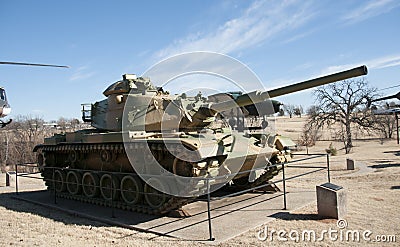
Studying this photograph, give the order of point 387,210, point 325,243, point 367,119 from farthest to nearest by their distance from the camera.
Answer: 1. point 367,119
2. point 387,210
3. point 325,243

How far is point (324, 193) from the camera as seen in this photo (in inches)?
316

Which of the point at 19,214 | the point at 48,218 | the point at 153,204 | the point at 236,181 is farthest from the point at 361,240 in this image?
the point at 19,214

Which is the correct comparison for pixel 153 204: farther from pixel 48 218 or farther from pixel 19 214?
pixel 19 214

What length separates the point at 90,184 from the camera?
11.2 metres

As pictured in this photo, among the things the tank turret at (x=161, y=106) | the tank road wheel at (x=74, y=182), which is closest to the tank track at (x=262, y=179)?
the tank turret at (x=161, y=106)

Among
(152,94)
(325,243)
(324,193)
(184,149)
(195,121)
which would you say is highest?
(152,94)

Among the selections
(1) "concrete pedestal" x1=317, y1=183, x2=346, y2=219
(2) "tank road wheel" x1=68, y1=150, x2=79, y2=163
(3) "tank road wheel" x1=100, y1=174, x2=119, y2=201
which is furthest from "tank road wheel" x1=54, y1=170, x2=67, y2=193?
(1) "concrete pedestal" x1=317, y1=183, x2=346, y2=219

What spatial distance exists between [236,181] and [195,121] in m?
3.46

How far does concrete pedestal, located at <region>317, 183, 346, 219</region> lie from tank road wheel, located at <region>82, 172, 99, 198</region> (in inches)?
241

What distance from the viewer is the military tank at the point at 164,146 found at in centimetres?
823

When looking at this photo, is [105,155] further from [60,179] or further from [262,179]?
[262,179]

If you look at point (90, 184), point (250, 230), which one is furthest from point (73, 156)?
point (250, 230)

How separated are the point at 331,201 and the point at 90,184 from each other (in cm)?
692

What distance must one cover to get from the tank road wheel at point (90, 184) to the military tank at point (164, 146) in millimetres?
29
